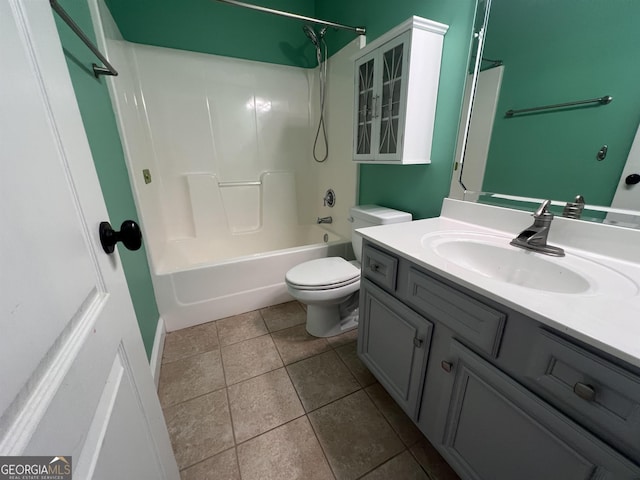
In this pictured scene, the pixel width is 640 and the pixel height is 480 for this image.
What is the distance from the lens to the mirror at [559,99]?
755mm

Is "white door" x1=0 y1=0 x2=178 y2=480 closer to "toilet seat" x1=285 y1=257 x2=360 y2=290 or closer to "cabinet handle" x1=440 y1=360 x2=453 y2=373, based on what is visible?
"cabinet handle" x1=440 y1=360 x2=453 y2=373

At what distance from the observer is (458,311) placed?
0.73 meters

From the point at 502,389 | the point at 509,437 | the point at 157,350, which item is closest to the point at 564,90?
the point at 502,389

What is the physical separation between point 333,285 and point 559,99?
1.18 meters

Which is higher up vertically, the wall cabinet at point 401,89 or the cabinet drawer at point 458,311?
the wall cabinet at point 401,89

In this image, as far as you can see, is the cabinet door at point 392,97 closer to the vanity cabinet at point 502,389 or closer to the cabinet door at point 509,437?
the vanity cabinet at point 502,389

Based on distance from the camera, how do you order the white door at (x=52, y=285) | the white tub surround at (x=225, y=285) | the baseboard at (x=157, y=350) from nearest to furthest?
1. the white door at (x=52, y=285)
2. the baseboard at (x=157, y=350)
3. the white tub surround at (x=225, y=285)

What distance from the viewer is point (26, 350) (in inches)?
10.7

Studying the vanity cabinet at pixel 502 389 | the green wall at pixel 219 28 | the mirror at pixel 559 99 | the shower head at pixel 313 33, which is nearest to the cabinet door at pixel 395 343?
the vanity cabinet at pixel 502 389

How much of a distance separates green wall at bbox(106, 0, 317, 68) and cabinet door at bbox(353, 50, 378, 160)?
107 centimetres

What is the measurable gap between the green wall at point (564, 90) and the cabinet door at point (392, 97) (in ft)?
1.14

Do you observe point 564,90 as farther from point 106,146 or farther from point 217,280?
point 217,280

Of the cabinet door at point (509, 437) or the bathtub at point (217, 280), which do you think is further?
the bathtub at point (217, 280)

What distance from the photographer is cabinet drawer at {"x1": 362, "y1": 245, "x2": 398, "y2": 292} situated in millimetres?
951
